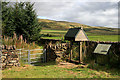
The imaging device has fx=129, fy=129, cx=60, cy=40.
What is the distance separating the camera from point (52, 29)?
65.9 ft

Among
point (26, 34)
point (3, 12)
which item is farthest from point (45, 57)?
point (3, 12)

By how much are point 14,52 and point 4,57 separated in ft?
Answer: 2.15

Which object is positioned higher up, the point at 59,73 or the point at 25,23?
the point at 25,23

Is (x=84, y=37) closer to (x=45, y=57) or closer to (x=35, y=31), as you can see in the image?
(x=45, y=57)

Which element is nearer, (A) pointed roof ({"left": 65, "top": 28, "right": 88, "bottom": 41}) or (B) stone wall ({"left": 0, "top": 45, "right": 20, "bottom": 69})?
(B) stone wall ({"left": 0, "top": 45, "right": 20, "bottom": 69})

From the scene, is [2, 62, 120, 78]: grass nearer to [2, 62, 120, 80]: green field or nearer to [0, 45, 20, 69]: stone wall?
[2, 62, 120, 80]: green field

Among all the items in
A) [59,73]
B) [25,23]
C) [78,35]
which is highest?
[25,23]

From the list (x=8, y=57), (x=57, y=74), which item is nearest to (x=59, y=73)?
(x=57, y=74)

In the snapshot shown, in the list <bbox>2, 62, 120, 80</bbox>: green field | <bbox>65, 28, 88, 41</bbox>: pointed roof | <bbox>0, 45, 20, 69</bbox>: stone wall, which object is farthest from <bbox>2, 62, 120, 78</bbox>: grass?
<bbox>65, 28, 88, 41</bbox>: pointed roof

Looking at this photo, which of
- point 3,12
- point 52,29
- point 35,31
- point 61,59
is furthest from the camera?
point 52,29

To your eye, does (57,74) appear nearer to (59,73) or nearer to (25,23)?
(59,73)

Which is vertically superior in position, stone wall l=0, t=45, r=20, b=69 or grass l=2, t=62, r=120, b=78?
stone wall l=0, t=45, r=20, b=69

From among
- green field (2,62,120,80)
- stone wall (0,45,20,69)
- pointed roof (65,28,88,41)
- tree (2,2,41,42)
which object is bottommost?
green field (2,62,120,80)

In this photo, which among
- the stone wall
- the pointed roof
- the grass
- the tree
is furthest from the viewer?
the tree
